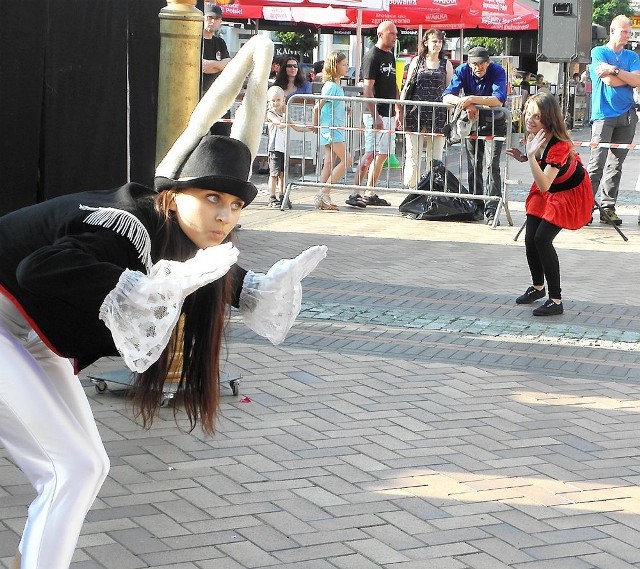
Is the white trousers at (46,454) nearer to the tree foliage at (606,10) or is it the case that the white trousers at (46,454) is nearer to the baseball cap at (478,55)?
the baseball cap at (478,55)

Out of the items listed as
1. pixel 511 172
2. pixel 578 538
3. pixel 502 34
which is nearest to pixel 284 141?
pixel 511 172

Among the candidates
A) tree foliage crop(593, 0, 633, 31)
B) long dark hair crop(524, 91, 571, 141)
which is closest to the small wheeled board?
long dark hair crop(524, 91, 571, 141)

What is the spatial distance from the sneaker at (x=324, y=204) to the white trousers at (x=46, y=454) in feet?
33.0

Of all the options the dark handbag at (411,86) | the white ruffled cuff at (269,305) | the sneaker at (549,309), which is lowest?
the sneaker at (549,309)

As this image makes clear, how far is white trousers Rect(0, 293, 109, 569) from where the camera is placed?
A: 2.94 m

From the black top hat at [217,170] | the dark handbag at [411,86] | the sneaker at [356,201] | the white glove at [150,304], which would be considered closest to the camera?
the white glove at [150,304]

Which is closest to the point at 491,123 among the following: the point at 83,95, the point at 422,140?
the point at 422,140

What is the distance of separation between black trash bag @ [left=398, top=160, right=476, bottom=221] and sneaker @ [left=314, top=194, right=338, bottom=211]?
988 mm

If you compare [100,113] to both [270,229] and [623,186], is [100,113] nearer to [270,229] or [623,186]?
[270,229]

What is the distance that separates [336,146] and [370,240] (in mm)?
2465

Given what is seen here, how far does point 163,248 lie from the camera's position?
3.17 meters

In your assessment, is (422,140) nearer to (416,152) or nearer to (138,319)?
(416,152)

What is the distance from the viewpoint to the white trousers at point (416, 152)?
12.8m

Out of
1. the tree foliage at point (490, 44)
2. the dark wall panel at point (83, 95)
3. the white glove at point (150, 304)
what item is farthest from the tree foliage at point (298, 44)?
the white glove at point (150, 304)
